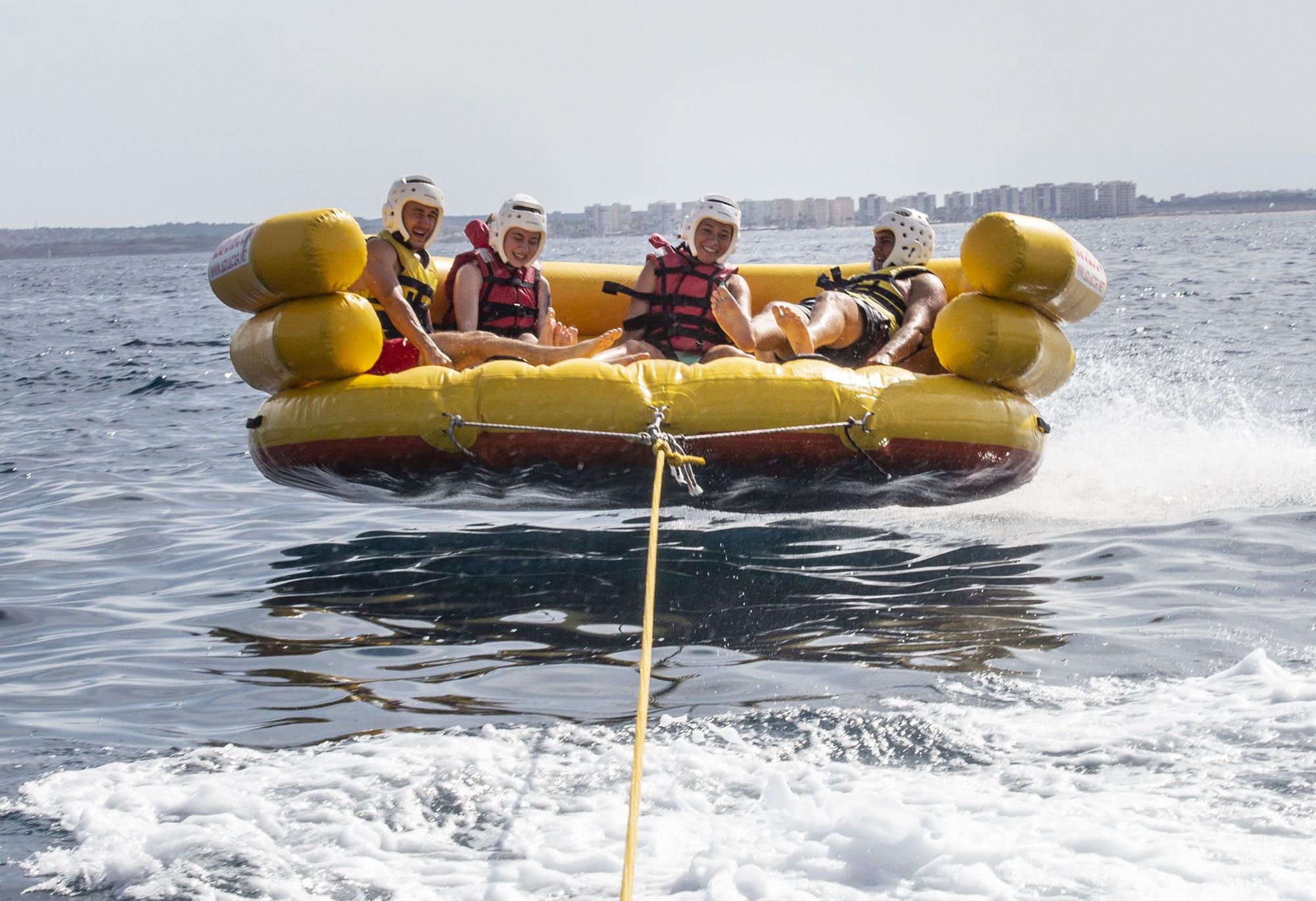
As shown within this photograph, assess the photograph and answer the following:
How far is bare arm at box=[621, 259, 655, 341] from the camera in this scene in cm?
511

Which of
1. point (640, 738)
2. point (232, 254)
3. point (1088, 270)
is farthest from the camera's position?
point (1088, 270)

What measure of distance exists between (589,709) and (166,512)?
12.3ft

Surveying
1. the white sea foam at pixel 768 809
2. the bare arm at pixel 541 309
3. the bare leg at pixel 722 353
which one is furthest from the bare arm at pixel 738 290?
the white sea foam at pixel 768 809

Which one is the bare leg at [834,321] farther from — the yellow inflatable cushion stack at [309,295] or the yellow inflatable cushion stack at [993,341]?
the yellow inflatable cushion stack at [309,295]

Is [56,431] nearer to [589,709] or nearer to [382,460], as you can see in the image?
[382,460]

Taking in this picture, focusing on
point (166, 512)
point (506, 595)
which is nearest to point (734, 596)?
point (506, 595)

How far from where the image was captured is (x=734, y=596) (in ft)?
14.3

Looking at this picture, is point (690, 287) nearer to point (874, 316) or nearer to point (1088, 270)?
point (874, 316)

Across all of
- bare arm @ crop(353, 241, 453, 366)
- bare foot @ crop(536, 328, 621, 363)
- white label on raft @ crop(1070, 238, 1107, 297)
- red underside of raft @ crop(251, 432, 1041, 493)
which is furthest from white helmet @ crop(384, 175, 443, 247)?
white label on raft @ crop(1070, 238, 1107, 297)

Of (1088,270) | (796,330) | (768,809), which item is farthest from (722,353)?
(768,809)

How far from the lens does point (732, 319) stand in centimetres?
476

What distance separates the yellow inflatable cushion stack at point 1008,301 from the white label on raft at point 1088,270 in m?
0.01

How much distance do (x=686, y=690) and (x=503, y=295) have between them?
240 cm

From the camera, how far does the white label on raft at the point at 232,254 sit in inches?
182
